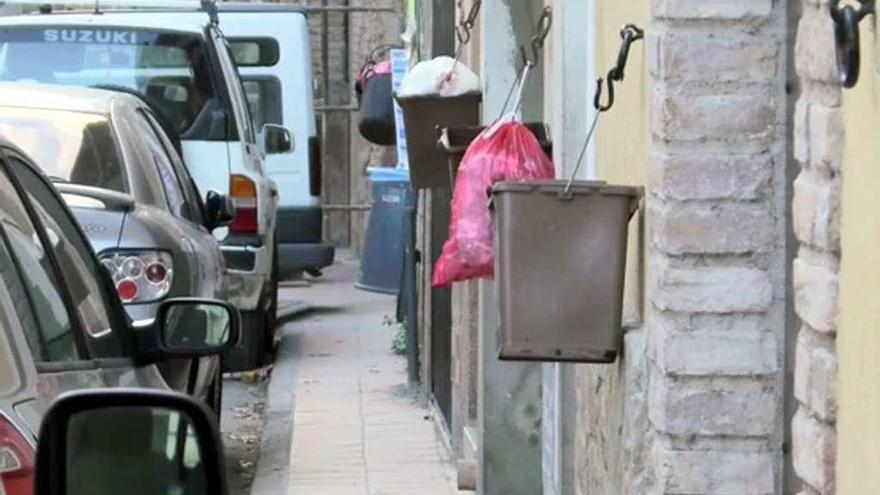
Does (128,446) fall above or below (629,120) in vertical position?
below

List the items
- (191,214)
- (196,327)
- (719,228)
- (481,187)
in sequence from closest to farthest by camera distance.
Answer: (719,228)
(196,327)
(481,187)
(191,214)

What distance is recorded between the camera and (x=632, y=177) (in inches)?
213

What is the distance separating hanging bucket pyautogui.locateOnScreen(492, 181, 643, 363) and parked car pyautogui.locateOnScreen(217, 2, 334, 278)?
10.1 m

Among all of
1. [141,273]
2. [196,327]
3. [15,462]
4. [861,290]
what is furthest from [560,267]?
[141,273]

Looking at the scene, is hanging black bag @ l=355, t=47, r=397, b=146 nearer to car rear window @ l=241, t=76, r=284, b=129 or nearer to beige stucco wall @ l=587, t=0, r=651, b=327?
car rear window @ l=241, t=76, r=284, b=129

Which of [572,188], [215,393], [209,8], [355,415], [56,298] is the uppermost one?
[209,8]

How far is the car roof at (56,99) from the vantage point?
8.77 metres

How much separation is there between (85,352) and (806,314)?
4.54 feet

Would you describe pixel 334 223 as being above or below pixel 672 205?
below

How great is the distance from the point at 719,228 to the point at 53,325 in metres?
1.50

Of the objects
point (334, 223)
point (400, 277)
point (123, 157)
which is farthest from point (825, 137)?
point (334, 223)

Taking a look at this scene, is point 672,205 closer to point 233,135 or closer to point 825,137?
point 825,137

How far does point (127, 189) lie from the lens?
8609 mm

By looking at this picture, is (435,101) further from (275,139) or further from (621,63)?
(275,139)
